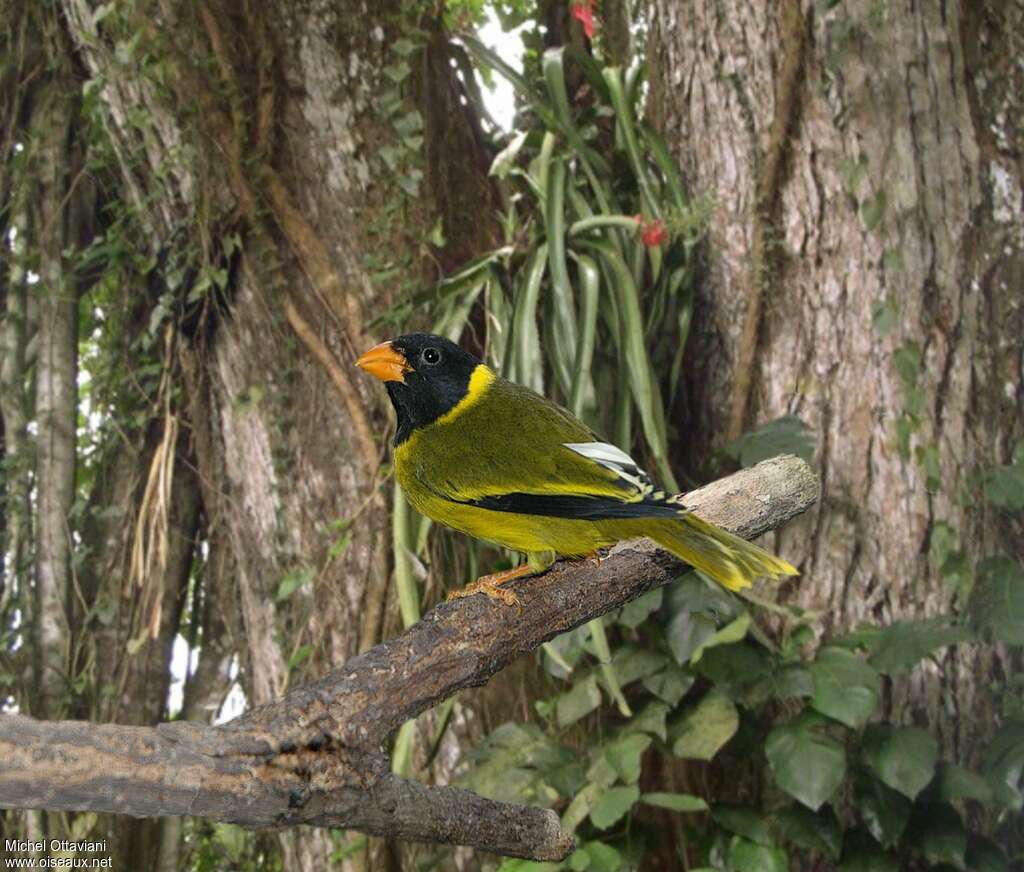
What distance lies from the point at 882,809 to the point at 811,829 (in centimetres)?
15

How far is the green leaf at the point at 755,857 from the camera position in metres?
2.32

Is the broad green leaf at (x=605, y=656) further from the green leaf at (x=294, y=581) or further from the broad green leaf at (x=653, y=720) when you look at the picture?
the green leaf at (x=294, y=581)

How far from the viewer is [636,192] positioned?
3156 mm

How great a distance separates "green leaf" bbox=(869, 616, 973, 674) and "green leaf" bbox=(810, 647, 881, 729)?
4 centimetres

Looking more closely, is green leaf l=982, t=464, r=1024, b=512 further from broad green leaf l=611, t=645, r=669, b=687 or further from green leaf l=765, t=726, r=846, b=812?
broad green leaf l=611, t=645, r=669, b=687

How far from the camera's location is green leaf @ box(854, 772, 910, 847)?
2.31 m

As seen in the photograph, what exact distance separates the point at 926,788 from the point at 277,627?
1621 millimetres

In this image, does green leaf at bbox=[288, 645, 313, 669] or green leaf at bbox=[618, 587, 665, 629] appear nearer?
green leaf at bbox=[618, 587, 665, 629]

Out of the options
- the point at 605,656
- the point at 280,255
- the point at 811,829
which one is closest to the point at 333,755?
the point at 605,656

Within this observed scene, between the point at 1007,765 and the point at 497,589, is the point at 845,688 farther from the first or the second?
the point at 497,589

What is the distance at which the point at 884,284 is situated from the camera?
2.65 meters

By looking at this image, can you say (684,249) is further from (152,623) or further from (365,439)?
(152,623)

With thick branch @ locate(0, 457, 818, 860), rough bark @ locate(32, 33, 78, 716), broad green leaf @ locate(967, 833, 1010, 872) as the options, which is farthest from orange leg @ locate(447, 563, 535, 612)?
rough bark @ locate(32, 33, 78, 716)

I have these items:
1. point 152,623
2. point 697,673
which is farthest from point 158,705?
point 697,673
